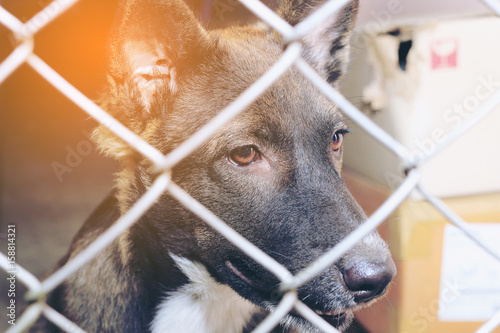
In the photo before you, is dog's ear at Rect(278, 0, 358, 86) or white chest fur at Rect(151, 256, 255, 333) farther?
dog's ear at Rect(278, 0, 358, 86)

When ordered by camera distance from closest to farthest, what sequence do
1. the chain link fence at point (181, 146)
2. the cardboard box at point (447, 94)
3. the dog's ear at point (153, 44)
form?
the chain link fence at point (181, 146) → the dog's ear at point (153, 44) → the cardboard box at point (447, 94)

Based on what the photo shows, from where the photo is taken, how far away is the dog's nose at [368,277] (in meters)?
1.69

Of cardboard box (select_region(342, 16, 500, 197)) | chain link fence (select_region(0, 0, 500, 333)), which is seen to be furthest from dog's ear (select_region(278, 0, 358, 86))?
chain link fence (select_region(0, 0, 500, 333))

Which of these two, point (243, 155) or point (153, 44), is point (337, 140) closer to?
point (243, 155)

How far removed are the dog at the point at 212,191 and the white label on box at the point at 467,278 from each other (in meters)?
0.92

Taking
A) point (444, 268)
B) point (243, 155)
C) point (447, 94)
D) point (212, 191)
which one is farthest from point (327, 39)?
point (444, 268)

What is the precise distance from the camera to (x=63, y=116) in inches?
224

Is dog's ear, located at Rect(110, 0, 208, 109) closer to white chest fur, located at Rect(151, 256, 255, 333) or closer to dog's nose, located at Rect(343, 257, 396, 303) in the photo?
white chest fur, located at Rect(151, 256, 255, 333)

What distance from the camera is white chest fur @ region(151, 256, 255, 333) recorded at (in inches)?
91.4

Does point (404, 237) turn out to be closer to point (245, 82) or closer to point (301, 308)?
point (245, 82)

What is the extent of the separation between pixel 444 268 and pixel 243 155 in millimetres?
1509

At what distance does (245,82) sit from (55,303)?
4.95 feet

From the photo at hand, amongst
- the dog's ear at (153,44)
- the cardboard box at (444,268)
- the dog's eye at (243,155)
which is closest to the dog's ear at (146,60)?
the dog's ear at (153,44)

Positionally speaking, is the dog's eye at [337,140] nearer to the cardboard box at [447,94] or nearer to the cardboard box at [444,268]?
the cardboard box at [447,94]
